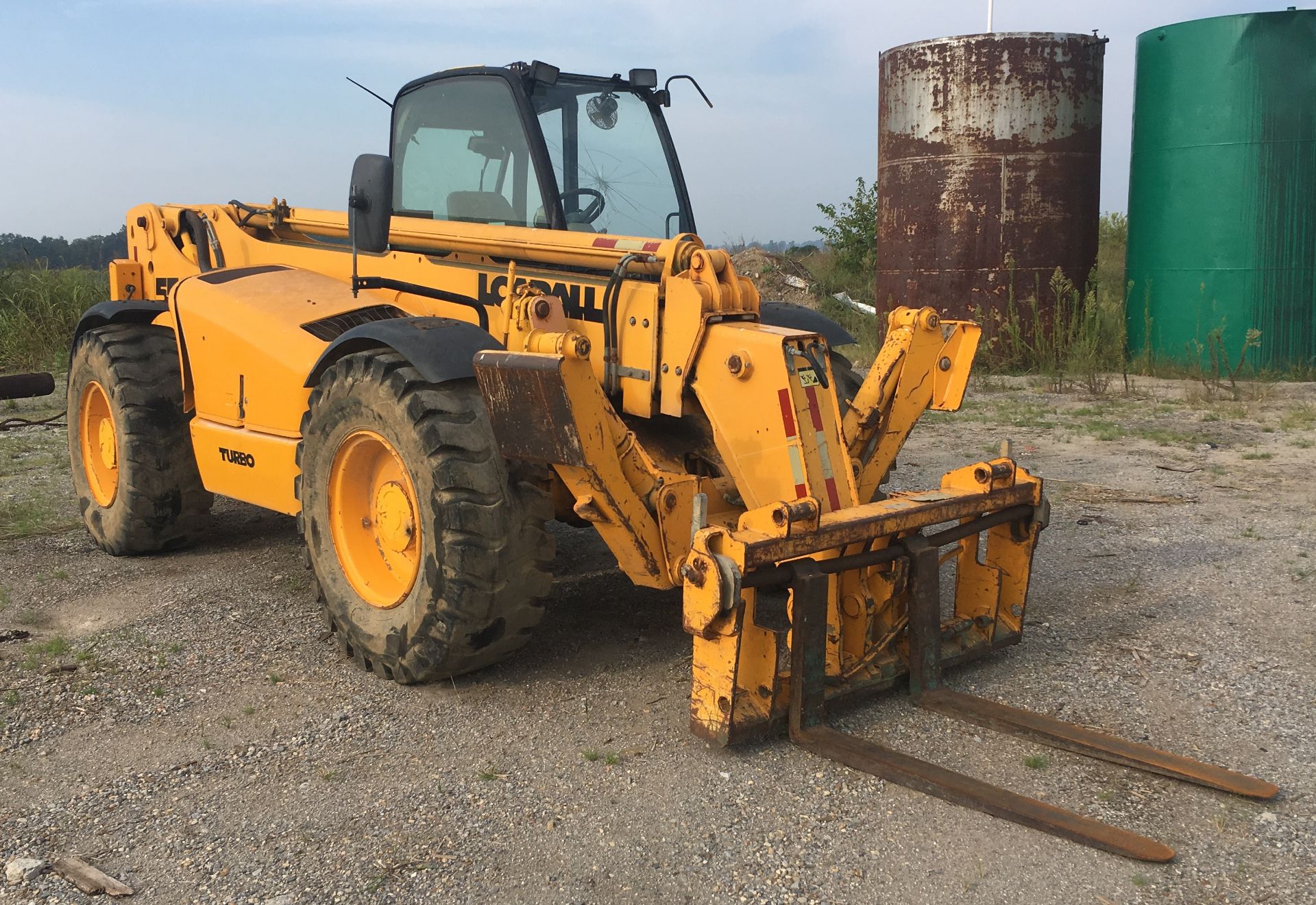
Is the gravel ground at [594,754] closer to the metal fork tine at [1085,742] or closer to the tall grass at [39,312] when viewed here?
the metal fork tine at [1085,742]

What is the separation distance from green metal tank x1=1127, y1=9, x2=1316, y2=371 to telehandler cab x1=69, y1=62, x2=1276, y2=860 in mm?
8515

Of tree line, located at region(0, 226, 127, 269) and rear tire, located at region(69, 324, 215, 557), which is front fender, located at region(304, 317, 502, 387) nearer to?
rear tire, located at region(69, 324, 215, 557)

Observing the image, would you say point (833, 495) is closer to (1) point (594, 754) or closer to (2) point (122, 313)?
(1) point (594, 754)

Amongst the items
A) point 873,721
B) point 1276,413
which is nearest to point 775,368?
point 873,721

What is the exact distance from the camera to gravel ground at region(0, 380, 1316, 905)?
9.82 feet

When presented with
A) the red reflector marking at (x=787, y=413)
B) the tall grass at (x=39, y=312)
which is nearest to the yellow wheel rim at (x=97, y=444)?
the red reflector marking at (x=787, y=413)

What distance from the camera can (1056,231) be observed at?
41.2 ft

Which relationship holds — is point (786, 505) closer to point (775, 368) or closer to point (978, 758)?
point (775, 368)

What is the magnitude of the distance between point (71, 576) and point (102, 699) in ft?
6.24

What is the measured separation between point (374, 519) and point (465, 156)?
5.67 ft

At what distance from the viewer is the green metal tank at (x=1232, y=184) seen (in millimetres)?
11633

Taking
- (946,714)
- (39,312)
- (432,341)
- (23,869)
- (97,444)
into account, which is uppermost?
(432,341)

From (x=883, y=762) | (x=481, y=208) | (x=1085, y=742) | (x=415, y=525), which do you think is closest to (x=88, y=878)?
(x=415, y=525)

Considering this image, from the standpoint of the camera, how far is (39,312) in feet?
48.3
